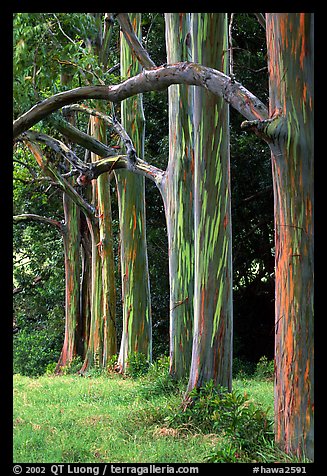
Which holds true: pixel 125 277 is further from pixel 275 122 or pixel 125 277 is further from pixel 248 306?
pixel 275 122

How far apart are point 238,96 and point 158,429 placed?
4.21 meters

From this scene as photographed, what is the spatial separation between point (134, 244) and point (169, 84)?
334 inches

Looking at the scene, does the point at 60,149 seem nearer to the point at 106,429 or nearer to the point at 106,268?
the point at 106,429

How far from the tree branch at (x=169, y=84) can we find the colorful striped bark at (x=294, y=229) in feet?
1.15

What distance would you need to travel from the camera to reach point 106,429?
976cm

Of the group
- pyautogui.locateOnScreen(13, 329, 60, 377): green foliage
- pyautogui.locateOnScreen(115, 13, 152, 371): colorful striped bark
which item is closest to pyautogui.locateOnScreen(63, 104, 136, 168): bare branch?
pyautogui.locateOnScreen(115, 13, 152, 371): colorful striped bark

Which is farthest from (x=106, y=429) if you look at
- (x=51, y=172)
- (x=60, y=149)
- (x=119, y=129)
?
(x=51, y=172)

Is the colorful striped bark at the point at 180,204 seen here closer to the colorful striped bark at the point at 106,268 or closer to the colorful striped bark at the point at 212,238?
the colorful striped bark at the point at 212,238

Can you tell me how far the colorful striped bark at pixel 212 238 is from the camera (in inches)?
413

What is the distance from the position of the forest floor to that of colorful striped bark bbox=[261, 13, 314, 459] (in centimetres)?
110

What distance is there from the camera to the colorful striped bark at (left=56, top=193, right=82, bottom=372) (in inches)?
867

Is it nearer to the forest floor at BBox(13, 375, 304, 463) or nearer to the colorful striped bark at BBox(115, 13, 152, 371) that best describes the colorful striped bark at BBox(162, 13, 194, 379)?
the forest floor at BBox(13, 375, 304, 463)

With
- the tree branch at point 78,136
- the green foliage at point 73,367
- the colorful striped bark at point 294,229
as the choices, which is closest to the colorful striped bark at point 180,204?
the tree branch at point 78,136
